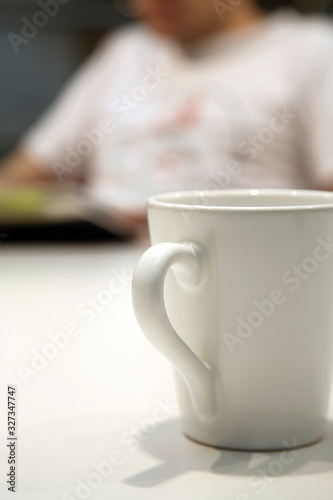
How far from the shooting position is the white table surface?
1.03 ft

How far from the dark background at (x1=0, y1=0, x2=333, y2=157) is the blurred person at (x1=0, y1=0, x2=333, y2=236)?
0.60m

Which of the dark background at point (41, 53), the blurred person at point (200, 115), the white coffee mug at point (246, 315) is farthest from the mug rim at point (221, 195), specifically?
the dark background at point (41, 53)

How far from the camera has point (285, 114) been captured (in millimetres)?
1218

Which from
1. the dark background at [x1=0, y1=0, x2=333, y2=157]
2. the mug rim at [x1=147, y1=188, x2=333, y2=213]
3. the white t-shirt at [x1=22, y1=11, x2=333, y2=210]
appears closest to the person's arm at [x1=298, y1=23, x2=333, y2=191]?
the white t-shirt at [x1=22, y1=11, x2=333, y2=210]

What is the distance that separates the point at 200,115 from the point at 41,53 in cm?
103

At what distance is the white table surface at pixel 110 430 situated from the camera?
0.32 meters

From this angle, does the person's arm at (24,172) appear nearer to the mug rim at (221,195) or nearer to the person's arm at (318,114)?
the person's arm at (318,114)

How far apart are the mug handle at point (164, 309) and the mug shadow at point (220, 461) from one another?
0.02m

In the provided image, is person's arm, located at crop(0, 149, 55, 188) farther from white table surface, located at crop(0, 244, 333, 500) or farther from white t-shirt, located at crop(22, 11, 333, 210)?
white table surface, located at crop(0, 244, 333, 500)

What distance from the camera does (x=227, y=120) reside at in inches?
47.8

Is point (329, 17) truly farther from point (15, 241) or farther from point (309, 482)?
point (309, 482)

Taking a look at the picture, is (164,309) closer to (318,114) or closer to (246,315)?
(246,315)

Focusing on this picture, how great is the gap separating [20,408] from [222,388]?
146 mm

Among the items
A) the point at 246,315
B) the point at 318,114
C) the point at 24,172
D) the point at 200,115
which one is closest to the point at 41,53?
the point at 24,172
